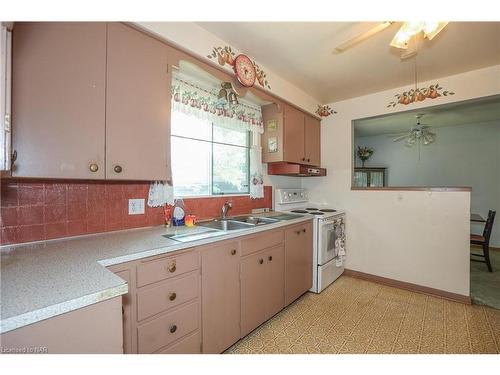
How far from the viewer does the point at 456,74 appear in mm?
2379

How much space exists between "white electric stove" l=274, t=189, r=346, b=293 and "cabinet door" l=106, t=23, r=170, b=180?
176 centimetres

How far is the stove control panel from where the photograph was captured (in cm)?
292

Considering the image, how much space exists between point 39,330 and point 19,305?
90 millimetres

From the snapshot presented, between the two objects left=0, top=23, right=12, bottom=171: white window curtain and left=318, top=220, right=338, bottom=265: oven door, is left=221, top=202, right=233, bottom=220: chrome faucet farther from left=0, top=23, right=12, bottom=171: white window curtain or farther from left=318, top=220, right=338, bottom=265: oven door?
left=0, top=23, right=12, bottom=171: white window curtain

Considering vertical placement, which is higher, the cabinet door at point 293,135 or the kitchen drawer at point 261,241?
the cabinet door at point 293,135

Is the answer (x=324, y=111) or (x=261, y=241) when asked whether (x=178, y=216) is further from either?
(x=324, y=111)

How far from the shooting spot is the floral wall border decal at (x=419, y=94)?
248 cm

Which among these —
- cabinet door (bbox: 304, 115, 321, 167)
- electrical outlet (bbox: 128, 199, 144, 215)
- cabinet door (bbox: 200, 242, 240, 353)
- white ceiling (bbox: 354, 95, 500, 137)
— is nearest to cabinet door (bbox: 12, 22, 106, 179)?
electrical outlet (bbox: 128, 199, 144, 215)

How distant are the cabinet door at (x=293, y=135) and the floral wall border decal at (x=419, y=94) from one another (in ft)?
3.71

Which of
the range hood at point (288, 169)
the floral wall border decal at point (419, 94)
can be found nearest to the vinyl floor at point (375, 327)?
the range hood at point (288, 169)

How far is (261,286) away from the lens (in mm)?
1847

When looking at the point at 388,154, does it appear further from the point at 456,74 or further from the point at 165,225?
the point at 165,225

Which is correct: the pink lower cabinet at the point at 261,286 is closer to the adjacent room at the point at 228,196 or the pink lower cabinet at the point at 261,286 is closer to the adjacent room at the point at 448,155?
the adjacent room at the point at 228,196
